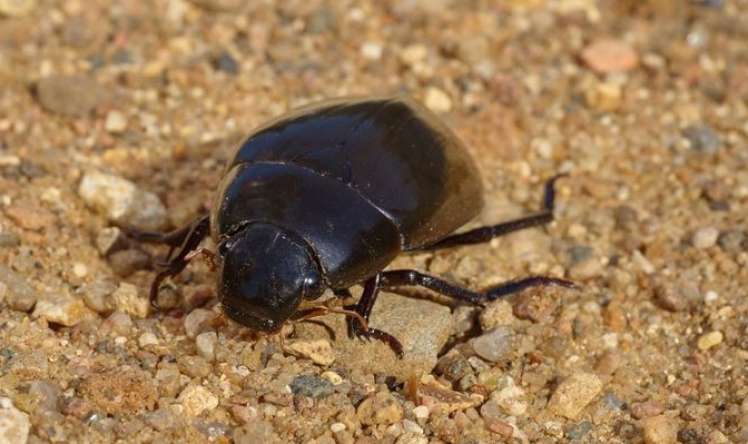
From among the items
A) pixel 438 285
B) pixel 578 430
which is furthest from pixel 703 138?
pixel 578 430

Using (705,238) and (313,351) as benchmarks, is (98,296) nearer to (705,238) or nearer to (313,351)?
(313,351)

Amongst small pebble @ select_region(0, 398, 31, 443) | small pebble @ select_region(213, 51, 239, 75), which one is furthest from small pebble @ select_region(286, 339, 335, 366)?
small pebble @ select_region(213, 51, 239, 75)

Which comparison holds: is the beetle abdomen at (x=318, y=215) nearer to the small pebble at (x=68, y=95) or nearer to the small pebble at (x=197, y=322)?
the small pebble at (x=197, y=322)

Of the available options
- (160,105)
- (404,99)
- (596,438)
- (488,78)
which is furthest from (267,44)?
(596,438)

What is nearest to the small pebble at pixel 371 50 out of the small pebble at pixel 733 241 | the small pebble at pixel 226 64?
the small pebble at pixel 226 64

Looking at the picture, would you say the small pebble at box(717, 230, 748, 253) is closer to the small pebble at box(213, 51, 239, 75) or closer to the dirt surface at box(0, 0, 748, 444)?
the dirt surface at box(0, 0, 748, 444)
